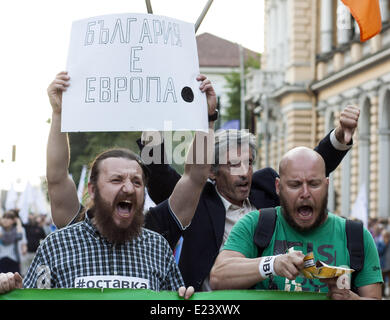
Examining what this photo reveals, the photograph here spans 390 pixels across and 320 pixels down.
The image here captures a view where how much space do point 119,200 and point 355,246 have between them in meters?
1.02

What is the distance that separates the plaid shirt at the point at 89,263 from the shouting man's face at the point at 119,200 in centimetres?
5

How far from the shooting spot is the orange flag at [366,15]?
20.5 ft

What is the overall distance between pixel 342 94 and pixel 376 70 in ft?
14.3

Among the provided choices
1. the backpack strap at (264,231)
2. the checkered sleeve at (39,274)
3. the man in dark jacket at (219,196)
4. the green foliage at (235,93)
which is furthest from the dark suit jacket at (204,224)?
the green foliage at (235,93)

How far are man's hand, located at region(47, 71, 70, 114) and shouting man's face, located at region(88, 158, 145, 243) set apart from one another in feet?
1.87

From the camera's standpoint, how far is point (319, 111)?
36.9 m

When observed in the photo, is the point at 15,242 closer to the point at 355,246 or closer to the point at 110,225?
the point at 110,225

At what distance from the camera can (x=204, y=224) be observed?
5.49 meters

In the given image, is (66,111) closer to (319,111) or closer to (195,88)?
(195,88)

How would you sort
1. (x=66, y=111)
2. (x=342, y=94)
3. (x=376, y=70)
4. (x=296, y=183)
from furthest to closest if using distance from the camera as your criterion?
1. (x=342, y=94)
2. (x=376, y=70)
3. (x=66, y=111)
4. (x=296, y=183)

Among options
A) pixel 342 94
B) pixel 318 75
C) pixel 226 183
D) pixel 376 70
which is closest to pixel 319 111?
pixel 318 75

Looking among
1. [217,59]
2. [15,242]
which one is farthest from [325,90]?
[217,59]

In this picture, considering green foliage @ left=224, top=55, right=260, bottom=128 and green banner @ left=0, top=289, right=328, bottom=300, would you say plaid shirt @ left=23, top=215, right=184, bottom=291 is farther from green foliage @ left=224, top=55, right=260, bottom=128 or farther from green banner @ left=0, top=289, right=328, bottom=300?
green foliage @ left=224, top=55, right=260, bottom=128

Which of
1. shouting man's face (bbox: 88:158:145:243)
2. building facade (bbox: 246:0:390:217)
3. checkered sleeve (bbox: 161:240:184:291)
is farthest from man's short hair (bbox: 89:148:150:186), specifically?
building facade (bbox: 246:0:390:217)
